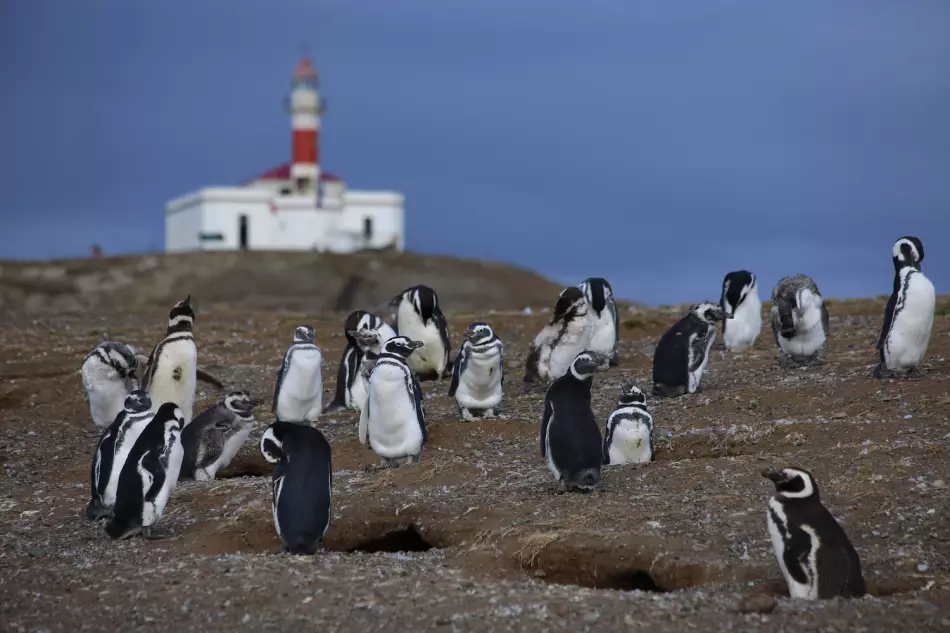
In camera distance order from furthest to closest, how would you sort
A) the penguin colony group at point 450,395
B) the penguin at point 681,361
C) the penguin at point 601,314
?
the penguin at point 601,314
the penguin at point 681,361
the penguin colony group at point 450,395

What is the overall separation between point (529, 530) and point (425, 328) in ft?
21.0

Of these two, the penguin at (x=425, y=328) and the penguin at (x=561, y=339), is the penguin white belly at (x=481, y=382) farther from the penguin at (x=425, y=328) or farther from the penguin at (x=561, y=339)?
the penguin at (x=425, y=328)

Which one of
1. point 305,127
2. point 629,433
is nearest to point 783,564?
point 629,433

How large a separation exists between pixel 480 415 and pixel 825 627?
592cm

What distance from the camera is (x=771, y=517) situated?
695cm

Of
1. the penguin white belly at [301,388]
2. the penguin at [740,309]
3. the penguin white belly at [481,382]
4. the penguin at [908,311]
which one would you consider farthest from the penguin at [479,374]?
the penguin at [740,309]

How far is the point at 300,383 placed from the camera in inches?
469

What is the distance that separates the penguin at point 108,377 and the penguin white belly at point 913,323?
6.62m

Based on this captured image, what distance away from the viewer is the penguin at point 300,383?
39.0 ft

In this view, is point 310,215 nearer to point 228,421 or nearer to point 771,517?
point 228,421

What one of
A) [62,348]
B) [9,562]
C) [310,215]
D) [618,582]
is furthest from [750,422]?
[310,215]

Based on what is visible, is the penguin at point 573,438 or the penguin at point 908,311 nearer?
the penguin at point 573,438

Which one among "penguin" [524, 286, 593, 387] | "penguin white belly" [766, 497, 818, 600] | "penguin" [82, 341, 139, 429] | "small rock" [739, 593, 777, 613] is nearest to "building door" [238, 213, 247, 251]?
"penguin" [82, 341, 139, 429]

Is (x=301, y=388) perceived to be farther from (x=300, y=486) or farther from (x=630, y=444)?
(x=300, y=486)
